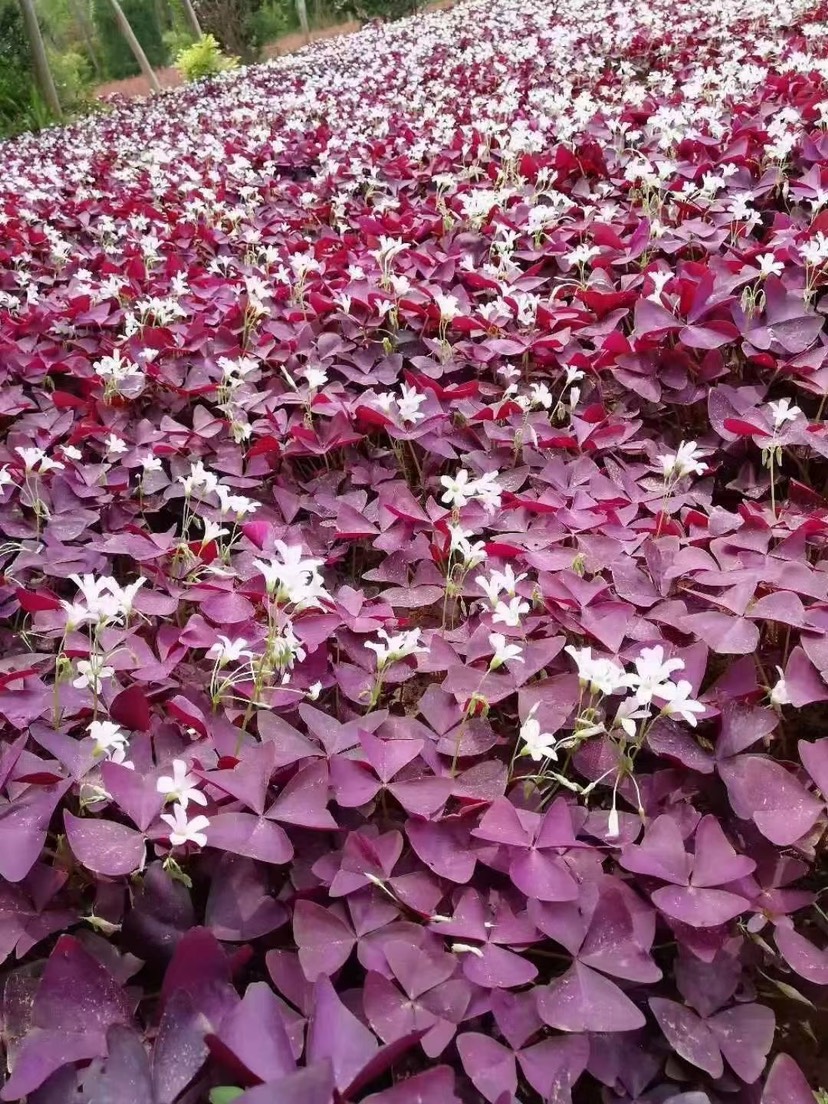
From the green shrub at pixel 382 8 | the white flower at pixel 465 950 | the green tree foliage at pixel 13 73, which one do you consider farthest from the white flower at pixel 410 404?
the green shrub at pixel 382 8

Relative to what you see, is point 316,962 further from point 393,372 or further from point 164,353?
A: point 164,353

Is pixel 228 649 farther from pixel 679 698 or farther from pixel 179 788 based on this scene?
pixel 679 698

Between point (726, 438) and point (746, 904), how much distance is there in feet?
3.24

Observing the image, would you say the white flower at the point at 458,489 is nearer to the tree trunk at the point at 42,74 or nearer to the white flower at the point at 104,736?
the white flower at the point at 104,736

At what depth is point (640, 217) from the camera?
235 cm

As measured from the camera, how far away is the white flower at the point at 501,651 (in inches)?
42.7

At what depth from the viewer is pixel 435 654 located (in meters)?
1.21

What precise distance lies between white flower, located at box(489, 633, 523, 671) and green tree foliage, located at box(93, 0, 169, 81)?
84.3 feet

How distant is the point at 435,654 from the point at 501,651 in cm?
15

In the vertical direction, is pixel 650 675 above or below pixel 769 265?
below

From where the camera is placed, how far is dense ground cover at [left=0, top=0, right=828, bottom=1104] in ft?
2.78

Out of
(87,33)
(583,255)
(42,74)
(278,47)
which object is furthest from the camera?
(87,33)

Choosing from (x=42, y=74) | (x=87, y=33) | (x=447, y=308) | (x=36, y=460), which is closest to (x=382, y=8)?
(x=42, y=74)

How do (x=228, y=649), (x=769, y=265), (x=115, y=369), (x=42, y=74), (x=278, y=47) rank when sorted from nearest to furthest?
1. (x=228, y=649)
2. (x=769, y=265)
3. (x=115, y=369)
4. (x=42, y=74)
5. (x=278, y=47)
